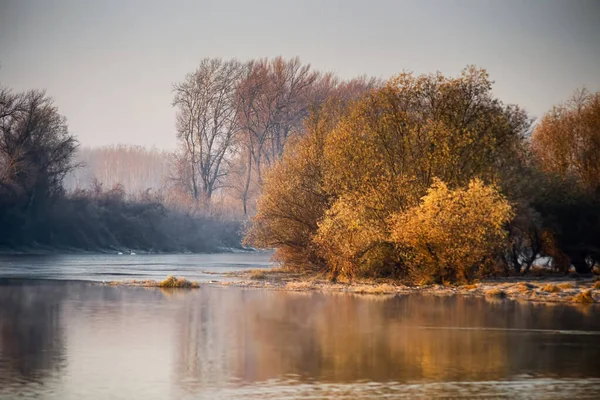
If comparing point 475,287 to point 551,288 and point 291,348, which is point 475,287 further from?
point 291,348

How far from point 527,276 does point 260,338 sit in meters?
30.0

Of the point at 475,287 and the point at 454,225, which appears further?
the point at 454,225

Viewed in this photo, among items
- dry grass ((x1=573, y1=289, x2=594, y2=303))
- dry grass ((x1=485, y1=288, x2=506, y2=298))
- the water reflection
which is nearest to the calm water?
the water reflection

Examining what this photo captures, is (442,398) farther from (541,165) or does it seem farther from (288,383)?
(541,165)

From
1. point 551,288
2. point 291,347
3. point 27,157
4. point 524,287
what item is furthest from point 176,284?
point 27,157

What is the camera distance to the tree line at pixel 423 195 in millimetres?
43812

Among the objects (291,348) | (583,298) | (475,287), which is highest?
(475,287)

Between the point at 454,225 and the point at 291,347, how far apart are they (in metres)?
21.1

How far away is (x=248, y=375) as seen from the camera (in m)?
19.3

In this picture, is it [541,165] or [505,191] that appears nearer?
[505,191]

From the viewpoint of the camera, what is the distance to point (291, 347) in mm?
23562

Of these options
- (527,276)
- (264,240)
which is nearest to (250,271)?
(264,240)

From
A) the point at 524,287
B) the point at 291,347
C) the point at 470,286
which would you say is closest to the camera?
the point at 291,347

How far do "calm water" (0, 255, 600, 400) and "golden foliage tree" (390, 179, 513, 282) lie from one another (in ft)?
18.5
